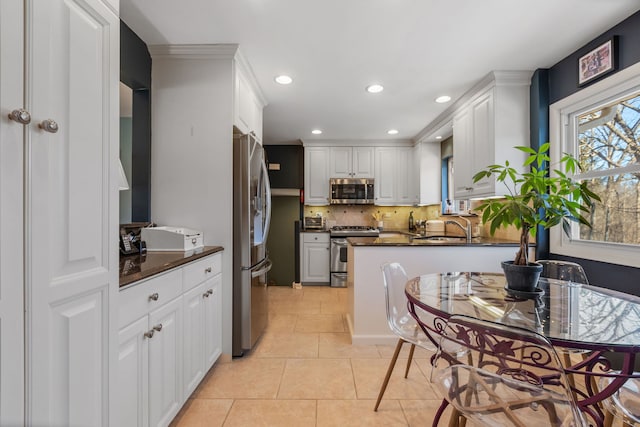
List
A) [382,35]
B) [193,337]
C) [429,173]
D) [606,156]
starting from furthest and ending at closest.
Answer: [429,173]
[606,156]
[382,35]
[193,337]

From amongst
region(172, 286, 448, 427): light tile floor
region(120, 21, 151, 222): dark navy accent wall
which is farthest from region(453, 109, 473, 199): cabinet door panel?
region(120, 21, 151, 222): dark navy accent wall

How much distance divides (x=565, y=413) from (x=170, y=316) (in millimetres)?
1647

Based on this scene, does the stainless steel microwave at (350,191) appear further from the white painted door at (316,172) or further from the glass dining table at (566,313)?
the glass dining table at (566,313)

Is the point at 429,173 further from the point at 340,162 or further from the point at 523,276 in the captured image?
the point at 523,276

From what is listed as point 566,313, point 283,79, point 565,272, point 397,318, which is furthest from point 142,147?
point 565,272

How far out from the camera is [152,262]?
1.56m

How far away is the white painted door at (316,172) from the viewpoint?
4.95 meters

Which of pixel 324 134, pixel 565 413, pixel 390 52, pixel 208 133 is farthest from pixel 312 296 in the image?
pixel 565 413

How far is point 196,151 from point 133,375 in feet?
5.19

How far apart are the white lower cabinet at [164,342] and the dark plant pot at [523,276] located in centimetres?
177

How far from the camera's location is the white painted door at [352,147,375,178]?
4.96m

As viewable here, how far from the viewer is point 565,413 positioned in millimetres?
891

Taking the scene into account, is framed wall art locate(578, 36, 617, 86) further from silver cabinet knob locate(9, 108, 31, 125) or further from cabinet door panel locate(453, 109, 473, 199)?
silver cabinet knob locate(9, 108, 31, 125)

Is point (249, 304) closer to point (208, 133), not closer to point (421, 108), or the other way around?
point (208, 133)
